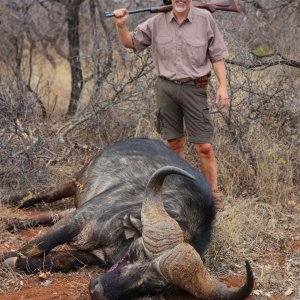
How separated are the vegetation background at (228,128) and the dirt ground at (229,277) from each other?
0.01 metres

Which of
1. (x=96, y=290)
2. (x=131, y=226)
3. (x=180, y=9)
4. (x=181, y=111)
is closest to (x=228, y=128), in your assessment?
(x=181, y=111)

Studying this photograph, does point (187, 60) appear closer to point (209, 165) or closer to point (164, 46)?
point (164, 46)

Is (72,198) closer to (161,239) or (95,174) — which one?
(95,174)

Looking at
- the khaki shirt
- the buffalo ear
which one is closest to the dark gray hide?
the buffalo ear

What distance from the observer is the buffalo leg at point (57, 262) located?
184 inches

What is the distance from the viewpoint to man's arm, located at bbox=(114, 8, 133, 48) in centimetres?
574

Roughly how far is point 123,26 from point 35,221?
2.01 metres

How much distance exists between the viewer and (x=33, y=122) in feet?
23.2

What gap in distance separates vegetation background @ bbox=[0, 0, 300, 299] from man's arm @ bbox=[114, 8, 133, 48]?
1388 millimetres

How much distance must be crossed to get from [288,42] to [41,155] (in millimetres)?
3734

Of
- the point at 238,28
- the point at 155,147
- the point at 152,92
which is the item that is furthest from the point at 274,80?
the point at 155,147

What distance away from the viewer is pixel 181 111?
243 inches

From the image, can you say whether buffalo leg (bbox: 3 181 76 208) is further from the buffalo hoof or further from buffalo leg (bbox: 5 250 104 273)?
the buffalo hoof

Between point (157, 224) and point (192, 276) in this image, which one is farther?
point (157, 224)
